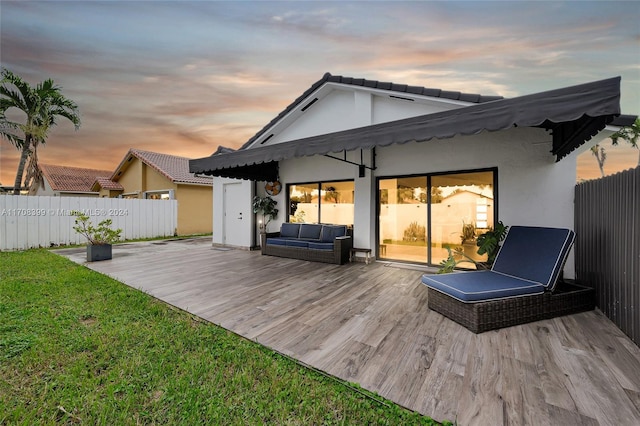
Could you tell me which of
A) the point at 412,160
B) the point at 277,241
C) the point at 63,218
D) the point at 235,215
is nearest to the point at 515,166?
the point at 412,160

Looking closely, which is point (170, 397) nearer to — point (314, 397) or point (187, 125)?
point (314, 397)

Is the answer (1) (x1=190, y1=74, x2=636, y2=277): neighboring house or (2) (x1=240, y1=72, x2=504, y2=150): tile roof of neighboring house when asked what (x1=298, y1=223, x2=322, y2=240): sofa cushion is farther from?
(2) (x1=240, y1=72, x2=504, y2=150): tile roof of neighboring house

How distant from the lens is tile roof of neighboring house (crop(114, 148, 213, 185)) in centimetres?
1345

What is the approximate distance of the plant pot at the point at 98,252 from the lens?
256 inches

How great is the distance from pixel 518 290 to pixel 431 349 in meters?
1.44

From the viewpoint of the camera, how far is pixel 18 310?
10.6ft

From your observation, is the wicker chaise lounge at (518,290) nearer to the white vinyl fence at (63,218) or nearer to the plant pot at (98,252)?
the plant pot at (98,252)

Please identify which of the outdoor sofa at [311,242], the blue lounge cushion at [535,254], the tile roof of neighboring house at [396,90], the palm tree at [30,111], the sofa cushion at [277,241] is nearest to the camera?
the blue lounge cushion at [535,254]

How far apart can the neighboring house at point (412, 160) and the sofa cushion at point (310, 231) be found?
550mm

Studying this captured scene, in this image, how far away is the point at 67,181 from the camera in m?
19.4

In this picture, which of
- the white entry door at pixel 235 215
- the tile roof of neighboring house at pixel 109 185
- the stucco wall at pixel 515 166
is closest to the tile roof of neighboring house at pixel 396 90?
the stucco wall at pixel 515 166

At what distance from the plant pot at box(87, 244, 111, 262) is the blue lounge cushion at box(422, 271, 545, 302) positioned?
25.4ft

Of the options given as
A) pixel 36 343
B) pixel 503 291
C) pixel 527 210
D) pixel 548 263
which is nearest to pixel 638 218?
pixel 548 263

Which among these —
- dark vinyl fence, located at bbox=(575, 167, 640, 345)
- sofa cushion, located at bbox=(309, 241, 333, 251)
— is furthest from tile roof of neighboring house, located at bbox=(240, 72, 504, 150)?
sofa cushion, located at bbox=(309, 241, 333, 251)
